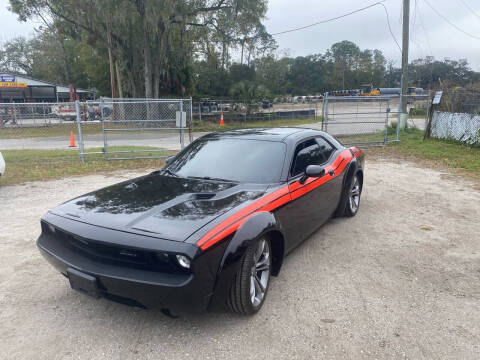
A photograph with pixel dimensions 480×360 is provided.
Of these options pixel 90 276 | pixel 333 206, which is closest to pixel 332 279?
pixel 333 206

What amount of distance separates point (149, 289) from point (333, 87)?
9063 centimetres

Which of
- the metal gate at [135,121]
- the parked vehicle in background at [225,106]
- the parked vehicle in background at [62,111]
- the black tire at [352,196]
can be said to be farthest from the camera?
the parked vehicle in background at [225,106]

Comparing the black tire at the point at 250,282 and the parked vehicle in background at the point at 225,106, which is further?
the parked vehicle in background at the point at 225,106

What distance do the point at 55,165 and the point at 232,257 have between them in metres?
9.19

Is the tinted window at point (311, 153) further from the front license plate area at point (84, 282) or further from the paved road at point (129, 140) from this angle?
the paved road at point (129, 140)

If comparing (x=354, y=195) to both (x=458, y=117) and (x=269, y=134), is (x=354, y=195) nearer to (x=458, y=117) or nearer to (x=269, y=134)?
(x=269, y=134)

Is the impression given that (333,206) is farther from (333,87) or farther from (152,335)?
(333,87)

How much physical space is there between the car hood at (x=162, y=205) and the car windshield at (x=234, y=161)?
0.17m

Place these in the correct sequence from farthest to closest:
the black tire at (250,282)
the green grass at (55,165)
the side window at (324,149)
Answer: the green grass at (55,165) → the side window at (324,149) → the black tire at (250,282)

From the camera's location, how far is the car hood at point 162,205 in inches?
108

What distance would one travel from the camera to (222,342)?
9.05 feet

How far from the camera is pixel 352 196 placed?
564 cm

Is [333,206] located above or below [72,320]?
above

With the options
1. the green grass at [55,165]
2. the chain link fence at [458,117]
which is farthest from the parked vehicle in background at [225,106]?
the chain link fence at [458,117]
